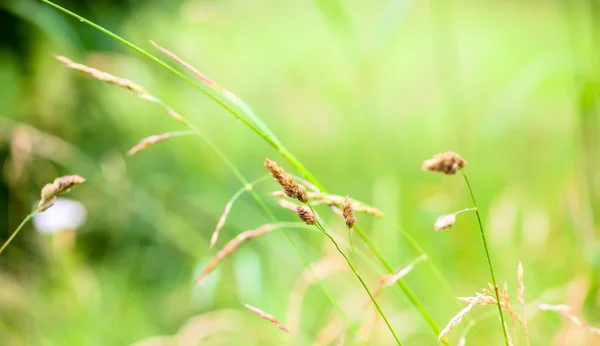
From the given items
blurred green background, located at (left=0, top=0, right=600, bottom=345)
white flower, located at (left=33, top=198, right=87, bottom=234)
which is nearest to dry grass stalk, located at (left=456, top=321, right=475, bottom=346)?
blurred green background, located at (left=0, top=0, right=600, bottom=345)

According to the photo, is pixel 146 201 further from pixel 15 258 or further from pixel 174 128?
pixel 174 128

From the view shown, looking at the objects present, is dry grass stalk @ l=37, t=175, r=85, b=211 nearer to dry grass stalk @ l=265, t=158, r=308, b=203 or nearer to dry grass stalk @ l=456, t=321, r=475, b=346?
dry grass stalk @ l=265, t=158, r=308, b=203

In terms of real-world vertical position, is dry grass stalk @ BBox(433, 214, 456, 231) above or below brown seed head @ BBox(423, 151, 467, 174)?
below

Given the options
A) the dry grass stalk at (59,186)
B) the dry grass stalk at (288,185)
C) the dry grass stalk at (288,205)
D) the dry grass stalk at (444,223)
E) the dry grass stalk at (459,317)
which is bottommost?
the dry grass stalk at (459,317)

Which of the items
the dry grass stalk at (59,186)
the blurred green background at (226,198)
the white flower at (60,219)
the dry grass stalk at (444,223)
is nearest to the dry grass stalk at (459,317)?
the dry grass stalk at (444,223)

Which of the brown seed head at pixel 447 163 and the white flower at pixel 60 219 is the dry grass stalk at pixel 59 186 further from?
the white flower at pixel 60 219

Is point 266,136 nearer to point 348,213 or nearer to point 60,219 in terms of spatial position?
point 348,213

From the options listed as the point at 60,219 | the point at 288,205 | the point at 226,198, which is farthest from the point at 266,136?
the point at 226,198

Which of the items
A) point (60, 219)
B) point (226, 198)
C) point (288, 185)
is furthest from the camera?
point (226, 198)
